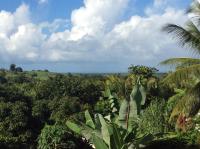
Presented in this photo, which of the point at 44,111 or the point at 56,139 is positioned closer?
the point at 56,139

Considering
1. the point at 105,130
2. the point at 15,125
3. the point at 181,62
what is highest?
the point at 181,62

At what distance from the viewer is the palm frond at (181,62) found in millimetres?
15997

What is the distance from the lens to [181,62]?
53.1ft

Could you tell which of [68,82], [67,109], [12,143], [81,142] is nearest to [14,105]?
[67,109]

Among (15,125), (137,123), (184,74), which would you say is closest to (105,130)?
(137,123)

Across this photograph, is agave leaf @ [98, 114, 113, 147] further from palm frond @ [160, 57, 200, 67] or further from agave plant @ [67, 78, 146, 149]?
palm frond @ [160, 57, 200, 67]

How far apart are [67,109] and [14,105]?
5100 mm

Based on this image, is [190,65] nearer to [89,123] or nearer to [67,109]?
[89,123]

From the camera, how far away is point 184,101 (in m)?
15.3

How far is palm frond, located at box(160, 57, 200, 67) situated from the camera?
52.5 feet

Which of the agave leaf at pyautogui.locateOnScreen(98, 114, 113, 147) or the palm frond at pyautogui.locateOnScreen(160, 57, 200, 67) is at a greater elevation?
the palm frond at pyautogui.locateOnScreen(160, 57, 200, 67)

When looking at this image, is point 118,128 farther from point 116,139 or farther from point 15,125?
point 15,125

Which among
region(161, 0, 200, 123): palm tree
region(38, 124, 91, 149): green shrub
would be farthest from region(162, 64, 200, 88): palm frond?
region(38, 124, 91, 149): green shrub

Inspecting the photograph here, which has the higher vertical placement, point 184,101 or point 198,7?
point 198,7
